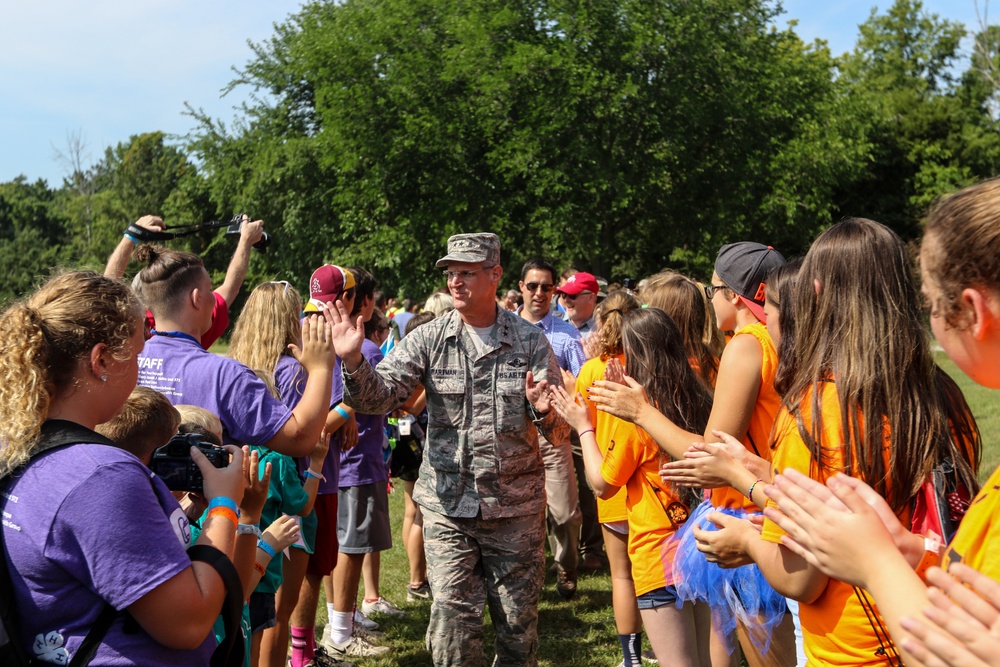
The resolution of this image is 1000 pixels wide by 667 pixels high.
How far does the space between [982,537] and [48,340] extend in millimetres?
2147

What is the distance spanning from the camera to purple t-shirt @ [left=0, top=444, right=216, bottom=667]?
2.01 meters

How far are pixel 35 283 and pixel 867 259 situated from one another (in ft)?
7.96

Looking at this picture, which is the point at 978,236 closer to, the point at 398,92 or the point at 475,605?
the point at 475,605

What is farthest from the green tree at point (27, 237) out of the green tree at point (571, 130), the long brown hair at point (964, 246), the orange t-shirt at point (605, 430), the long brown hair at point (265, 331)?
the long brown hair at point (964, 246)

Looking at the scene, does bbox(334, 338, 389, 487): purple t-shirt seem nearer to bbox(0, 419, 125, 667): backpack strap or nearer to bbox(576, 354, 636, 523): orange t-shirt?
bbox(576, 354, 636, 523): orange t-shirt

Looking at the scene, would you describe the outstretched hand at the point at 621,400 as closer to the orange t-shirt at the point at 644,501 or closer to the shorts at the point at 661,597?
the orange t-shirt at the point at 644,501

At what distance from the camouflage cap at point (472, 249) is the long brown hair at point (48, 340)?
244 cm

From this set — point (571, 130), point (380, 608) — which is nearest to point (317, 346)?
point (380, 608)

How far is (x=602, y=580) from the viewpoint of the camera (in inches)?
295

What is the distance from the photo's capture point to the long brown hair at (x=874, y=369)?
2312mm

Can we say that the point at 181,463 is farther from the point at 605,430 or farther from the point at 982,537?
the point at 605,430

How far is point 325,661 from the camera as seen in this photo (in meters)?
5.68

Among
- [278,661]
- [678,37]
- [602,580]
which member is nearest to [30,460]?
[278,661]

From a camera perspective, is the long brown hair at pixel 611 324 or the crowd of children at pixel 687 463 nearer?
the crowd of children at pixel 687 463
